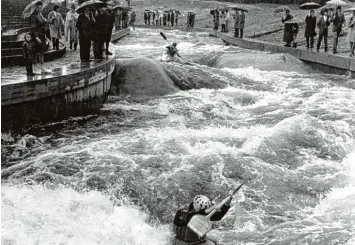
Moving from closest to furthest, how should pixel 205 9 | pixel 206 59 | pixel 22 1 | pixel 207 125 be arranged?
pixel 207 125
pixel 206 59
pixel 22 1
pixel 205 9

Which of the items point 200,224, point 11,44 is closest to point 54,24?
point 11,44

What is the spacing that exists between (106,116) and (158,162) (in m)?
3.47

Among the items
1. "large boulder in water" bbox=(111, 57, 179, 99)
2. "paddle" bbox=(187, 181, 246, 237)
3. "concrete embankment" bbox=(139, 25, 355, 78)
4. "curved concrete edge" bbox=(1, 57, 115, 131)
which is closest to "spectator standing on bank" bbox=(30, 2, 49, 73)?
"curved concrete edge" bbox=(1, 57, 115, 131)

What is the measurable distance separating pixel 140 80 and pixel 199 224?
30.0ft

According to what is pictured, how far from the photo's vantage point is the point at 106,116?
37.6 feet

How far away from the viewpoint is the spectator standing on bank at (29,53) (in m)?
9.32

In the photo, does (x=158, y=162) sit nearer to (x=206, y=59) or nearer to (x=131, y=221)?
(x=131, y=221)

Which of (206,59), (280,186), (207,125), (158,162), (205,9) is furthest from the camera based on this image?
(205,9)

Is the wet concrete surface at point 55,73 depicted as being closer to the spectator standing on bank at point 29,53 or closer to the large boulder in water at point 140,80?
the spectator standing on bank at point 29,53

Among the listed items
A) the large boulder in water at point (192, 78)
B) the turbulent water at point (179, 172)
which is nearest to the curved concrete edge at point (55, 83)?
the turbulent water at point (179, 172)

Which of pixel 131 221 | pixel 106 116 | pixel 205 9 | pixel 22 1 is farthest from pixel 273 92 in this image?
pixel 205 9

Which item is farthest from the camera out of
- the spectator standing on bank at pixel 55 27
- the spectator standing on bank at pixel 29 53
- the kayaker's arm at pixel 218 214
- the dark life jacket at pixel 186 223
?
the spectator standing on bank at pixel 55 27

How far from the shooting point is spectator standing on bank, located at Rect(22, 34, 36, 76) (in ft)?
30.6

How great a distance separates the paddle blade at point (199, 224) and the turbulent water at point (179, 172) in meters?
1.20
